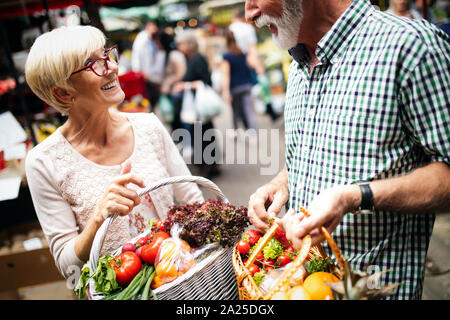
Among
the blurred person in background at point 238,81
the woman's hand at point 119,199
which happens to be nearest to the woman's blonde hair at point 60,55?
the woman's hand at point 119,199

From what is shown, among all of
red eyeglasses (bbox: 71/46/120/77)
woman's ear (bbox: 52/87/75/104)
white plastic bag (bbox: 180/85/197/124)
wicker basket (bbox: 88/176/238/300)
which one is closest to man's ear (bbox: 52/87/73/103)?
woman's ear (bbox: 52/87/75/104)

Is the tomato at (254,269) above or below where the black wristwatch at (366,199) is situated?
below

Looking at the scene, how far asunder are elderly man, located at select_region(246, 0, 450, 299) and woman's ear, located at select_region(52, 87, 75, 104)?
0.96m

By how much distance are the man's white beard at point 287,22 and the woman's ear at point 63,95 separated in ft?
3.19

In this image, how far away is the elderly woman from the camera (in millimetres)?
1567

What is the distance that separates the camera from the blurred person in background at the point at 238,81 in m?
6.51

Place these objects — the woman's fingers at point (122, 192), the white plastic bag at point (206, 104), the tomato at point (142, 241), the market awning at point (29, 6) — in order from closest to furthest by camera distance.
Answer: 1. the woman's fingers at point (122, 192)
2. the tomato at point (142, 241)
3. the market awning at point (29, 6)
4. the white plastic bag at point (206, 104)

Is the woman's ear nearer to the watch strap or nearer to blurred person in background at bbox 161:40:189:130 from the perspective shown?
the watch strap

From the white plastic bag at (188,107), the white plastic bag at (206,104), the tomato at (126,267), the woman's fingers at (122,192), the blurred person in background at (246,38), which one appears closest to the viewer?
the tomato at (126,267)

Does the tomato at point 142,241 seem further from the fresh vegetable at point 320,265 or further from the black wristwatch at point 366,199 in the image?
the black wristwatch at point 366,199

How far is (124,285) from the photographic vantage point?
1.32 m

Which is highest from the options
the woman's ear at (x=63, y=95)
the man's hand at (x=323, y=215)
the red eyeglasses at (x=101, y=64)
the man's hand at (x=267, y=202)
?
the red eyeglasses at (x=101, y=64)

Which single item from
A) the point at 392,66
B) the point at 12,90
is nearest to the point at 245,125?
the point at 12,90
